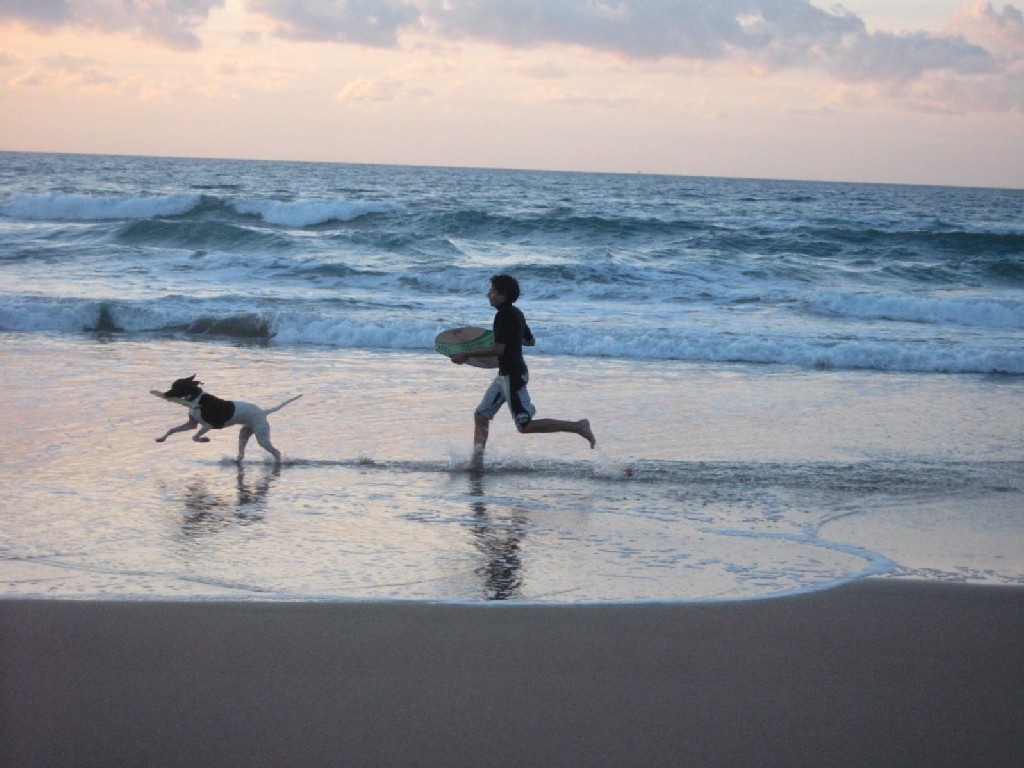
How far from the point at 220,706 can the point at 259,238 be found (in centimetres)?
2594

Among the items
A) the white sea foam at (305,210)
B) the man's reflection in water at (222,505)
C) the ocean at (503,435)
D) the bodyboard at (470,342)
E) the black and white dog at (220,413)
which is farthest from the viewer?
the white sea foam at (305,210)

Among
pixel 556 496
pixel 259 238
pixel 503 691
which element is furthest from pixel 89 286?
pixel 503 691

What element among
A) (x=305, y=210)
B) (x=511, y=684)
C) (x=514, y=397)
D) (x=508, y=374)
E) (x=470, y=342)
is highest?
(x=305, y=210)

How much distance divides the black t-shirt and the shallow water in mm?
758

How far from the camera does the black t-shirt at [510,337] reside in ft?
25.2

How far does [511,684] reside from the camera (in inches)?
146

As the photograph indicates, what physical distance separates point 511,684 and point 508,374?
13.7ft

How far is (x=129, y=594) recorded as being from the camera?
15.0 feet

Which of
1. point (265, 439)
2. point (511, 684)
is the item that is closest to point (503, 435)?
point (265, 439)

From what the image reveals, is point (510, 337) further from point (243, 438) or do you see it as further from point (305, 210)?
point (305, 210)

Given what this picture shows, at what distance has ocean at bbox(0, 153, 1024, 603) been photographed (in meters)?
5.27

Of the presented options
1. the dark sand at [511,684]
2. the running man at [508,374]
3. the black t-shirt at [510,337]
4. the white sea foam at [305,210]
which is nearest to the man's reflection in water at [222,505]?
the dark sand at [511,684]

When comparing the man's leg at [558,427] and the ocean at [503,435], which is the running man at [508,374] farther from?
the ocean at [503,435]

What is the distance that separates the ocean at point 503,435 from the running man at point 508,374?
0.28 m
